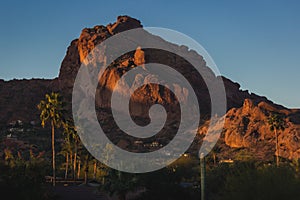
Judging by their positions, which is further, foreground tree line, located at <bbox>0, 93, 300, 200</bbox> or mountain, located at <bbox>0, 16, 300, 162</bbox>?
mountain, located at <bbox>0, 16, 300, 162</bbox>

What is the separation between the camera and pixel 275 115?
6919 cm

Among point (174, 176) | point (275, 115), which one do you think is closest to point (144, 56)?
point (275, 115)

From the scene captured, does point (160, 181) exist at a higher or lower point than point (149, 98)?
lower

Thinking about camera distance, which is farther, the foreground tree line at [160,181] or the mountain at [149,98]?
the mountain at [149,98]

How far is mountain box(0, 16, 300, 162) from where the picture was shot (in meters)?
112

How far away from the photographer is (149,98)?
477ft

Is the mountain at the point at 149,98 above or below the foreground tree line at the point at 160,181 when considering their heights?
above

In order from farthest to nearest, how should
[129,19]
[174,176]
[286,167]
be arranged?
1. [129,19]
2. [174,176]
3. [286,167]

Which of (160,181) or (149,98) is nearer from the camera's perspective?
(160,181)

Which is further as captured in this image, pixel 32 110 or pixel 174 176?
pixel 32 110

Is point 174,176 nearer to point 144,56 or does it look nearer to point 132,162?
point 132,162

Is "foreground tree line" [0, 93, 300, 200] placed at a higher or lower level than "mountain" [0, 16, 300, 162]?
lower

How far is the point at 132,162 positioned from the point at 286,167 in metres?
19.4

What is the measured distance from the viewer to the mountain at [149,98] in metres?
112
